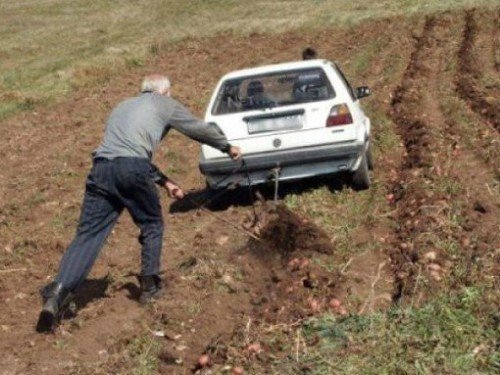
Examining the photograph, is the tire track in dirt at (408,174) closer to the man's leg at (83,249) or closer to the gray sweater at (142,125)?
the gray sweater at (142,125)

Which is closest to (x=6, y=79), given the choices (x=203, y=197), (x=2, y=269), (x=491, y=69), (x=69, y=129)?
(x=69, y=129)

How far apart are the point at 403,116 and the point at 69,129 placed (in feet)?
19.6

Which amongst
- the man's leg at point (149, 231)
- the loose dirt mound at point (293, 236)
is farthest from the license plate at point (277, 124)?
the man's leg at point (149, 231)

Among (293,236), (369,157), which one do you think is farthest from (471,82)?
(293,236)

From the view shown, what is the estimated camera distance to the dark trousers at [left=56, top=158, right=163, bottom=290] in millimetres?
6840

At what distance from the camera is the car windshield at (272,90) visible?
9.69 meters

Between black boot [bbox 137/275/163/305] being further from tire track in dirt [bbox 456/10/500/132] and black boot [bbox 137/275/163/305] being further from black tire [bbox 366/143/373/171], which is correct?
tire track in dirt [bbox 456/10/500/132]

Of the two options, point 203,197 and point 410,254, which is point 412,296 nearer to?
point 410,254

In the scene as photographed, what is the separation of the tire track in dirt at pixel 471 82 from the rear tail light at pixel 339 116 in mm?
3299

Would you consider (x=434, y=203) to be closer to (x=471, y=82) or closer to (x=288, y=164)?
(x=288, y=164)

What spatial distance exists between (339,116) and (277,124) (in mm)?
677

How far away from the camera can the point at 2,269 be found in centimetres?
843

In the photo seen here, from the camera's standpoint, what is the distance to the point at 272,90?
10.0 metres

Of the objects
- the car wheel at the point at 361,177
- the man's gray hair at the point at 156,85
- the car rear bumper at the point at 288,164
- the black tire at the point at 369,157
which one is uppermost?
the man's gray hair at the point at 156,85
